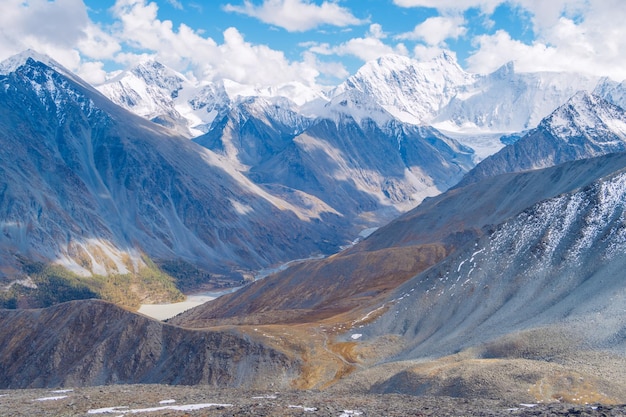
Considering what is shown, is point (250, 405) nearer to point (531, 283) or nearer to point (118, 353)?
point (531, 283)

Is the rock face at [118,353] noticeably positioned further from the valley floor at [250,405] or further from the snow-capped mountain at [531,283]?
the valley floor at [250,405]

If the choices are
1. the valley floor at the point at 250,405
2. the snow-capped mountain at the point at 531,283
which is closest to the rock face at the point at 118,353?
the snow-capped mountain at the point at 531,283

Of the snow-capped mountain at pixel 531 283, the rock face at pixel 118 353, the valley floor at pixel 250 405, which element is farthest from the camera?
the rock face at pixel 118 353

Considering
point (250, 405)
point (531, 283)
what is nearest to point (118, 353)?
point (250, 405)

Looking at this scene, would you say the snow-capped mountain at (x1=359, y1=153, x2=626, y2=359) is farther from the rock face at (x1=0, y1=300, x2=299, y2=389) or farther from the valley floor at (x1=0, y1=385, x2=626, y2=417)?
the valley floor at (x1=0, y1=385, x2=626, y2=417)

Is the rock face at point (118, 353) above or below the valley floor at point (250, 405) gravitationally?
above

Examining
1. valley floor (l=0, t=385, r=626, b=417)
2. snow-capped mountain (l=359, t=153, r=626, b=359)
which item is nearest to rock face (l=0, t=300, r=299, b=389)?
snow-capped mountain (l=359, t=153, r=626, b=359)
